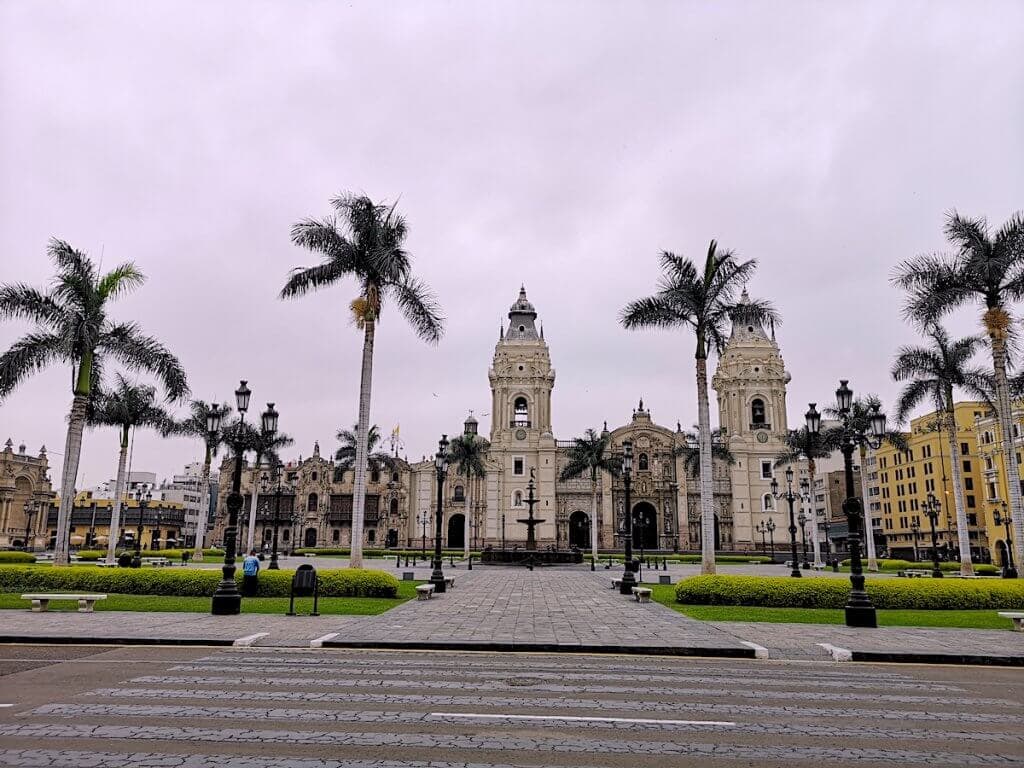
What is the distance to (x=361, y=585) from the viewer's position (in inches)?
902

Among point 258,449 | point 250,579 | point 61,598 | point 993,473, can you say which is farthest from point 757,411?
point 61,598

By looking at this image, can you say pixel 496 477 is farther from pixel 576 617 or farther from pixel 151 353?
pixel 576 617

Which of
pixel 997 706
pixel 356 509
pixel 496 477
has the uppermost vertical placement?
pixel 496 477

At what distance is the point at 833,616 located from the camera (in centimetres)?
1927

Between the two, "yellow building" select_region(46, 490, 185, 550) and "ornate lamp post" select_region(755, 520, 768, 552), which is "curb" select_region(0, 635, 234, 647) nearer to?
"ornate lamp post" select_region(755, 520, 768, 552)

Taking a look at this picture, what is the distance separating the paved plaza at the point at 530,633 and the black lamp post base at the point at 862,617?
382 mm

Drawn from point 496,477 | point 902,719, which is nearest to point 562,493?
point 496,477

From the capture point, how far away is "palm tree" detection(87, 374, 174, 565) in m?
37.9

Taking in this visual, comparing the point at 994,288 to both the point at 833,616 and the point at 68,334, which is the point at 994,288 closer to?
the point at 833,616

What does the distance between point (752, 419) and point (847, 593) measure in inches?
2331

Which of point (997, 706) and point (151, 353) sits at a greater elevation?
point (151, 353)

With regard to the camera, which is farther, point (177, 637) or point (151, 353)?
point (151, 353)

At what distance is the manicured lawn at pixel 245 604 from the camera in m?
19.3

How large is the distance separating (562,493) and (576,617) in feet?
189
